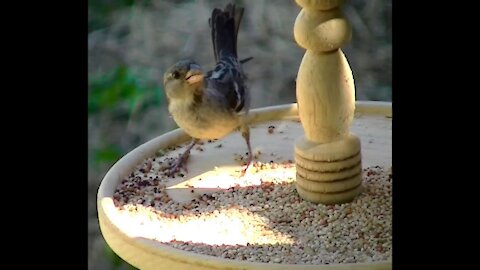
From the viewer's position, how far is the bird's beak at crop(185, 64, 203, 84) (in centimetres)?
183

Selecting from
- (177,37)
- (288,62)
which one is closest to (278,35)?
(288,62)

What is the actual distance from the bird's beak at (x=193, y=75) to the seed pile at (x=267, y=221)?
0.98 feet

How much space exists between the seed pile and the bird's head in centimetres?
28

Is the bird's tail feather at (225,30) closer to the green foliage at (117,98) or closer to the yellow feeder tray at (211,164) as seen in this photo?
the yellow feeder tray at (211,164)

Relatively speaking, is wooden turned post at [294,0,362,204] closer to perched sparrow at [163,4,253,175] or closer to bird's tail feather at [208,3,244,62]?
perched sparrow at [163,4,253,175]

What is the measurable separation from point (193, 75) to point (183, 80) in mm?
26

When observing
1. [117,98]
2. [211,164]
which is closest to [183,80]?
[211,164]

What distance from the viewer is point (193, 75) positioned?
1835mm

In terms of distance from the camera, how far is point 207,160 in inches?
67.2

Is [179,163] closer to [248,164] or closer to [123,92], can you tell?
[248,164]

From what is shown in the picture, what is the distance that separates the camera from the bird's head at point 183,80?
1832 millimetres

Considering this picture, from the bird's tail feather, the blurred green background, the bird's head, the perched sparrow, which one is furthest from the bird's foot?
the blurred green background

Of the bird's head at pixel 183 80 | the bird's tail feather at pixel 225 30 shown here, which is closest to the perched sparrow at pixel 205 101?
the bird's head at pixel 183 80
